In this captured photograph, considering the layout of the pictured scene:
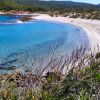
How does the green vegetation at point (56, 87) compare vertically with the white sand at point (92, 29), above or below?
above

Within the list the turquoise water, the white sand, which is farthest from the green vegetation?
the white sand

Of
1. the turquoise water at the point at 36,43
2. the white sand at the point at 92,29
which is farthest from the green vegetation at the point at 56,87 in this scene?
the white sand at the point at 92,29

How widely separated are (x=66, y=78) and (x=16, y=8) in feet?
218

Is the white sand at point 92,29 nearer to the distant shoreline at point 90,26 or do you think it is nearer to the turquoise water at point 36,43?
the distant shoreline at point 90,26

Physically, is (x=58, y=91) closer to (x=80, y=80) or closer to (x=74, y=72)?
(x=80, y=80)

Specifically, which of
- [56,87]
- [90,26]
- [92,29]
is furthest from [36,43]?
[56,87]

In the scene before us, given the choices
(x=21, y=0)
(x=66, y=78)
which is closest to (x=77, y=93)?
(x=66, y=78)

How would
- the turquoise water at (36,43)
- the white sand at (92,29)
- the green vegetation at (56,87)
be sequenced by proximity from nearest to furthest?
the green vegetation at (56,87)
the turquoise water at (36,43)
the white sand at (92,29)

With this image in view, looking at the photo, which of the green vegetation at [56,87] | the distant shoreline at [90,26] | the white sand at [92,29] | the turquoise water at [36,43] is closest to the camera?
the green vegetation at [56,87]

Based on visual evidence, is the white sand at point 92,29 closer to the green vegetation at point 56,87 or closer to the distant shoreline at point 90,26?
the distant shoreline at point 90,26

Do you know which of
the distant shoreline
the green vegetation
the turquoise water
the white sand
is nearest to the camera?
the green vegetation

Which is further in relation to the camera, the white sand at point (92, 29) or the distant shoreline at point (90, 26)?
the distant shoreline at point (90, 26)

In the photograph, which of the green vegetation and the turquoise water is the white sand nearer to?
the turquoise water

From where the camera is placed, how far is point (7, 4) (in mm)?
72125
